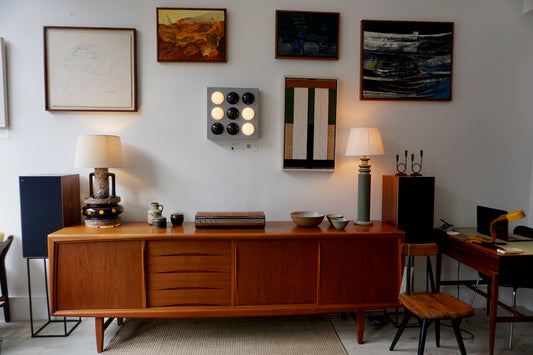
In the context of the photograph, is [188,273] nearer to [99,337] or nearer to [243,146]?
[99,337]

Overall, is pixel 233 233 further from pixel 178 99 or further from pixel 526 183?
pixel 526 183

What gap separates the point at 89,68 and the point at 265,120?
164 centimetres

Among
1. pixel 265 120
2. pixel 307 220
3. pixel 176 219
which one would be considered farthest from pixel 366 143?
pixel 176 219

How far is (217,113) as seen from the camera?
286 cm

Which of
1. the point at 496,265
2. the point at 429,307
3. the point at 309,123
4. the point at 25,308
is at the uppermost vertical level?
the point at 309,123

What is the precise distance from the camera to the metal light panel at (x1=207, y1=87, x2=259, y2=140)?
285cm

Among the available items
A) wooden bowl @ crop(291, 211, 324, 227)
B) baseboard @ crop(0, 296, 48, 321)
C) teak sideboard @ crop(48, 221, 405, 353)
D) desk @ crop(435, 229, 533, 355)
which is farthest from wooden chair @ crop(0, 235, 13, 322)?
desk @ crop(435, 229, 533, 355)

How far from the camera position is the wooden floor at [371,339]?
2461mm

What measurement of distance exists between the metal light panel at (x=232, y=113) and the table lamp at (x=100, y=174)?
82 centimetres

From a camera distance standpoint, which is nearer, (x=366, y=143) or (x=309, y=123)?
(x=366, y=143)

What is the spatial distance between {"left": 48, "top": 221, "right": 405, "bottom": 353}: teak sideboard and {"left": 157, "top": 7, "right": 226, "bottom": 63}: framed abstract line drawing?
5.09 feet

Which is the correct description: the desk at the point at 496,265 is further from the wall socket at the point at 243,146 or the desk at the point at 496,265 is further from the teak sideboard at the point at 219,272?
the wall socket at the point at 243,146

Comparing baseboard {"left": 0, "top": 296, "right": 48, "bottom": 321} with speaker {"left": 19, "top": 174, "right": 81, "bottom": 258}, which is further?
baseboard {"left": 0, "top": 296, "right": 48, "bottom": 321}

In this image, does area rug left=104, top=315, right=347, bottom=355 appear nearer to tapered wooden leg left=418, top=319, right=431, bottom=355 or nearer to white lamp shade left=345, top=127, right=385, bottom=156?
tapered wooden leg left=418, top=319, right=431, bottom=355
